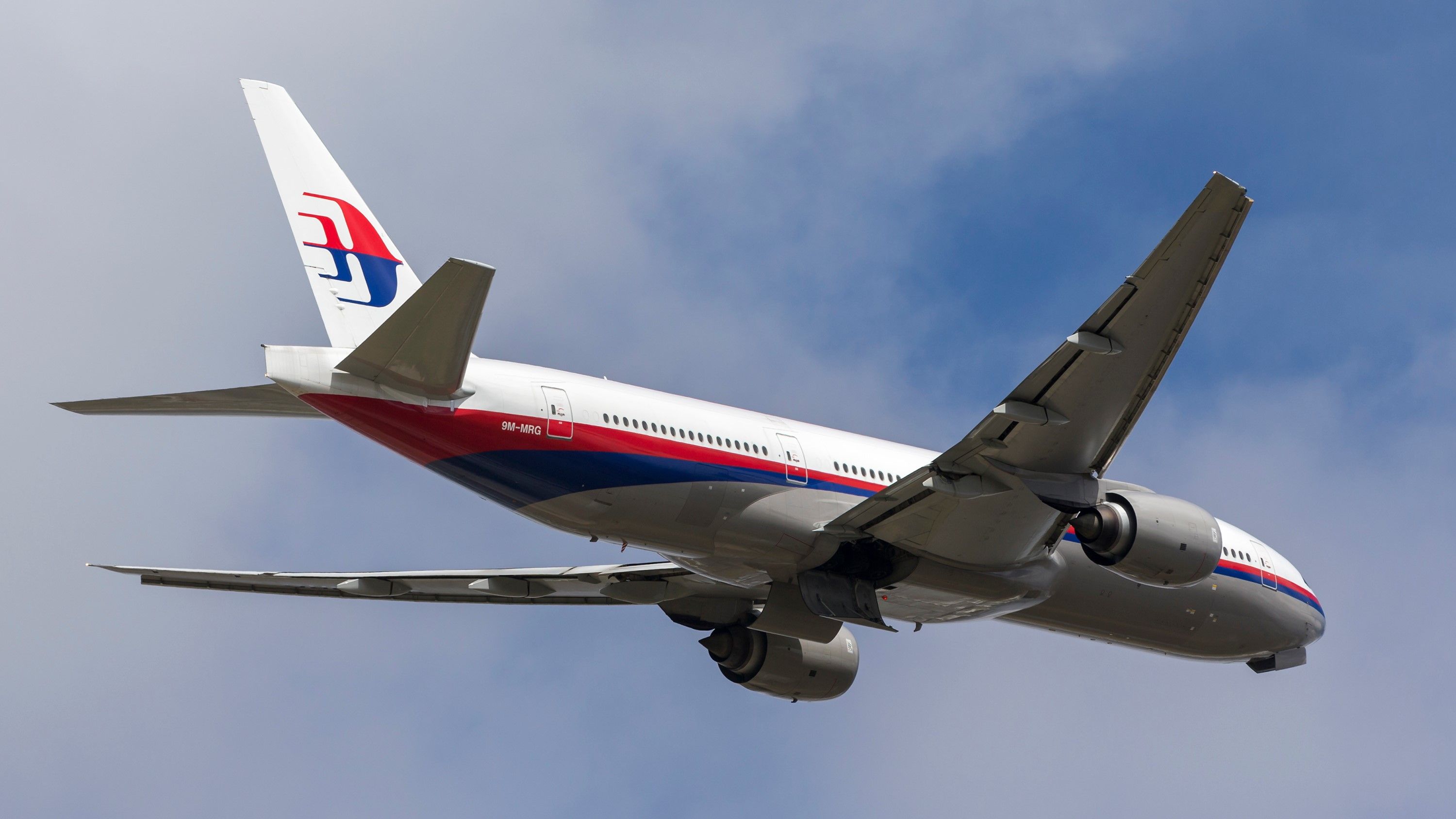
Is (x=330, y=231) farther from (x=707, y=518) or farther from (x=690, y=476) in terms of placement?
(x=707, y=518)

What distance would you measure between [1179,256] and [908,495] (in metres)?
4.89

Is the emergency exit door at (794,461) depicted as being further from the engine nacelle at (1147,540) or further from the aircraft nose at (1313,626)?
the aircraft nose at (1313,626)

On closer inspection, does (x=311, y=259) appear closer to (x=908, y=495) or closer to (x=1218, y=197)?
(x=908, y=495)

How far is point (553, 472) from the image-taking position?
19.2m

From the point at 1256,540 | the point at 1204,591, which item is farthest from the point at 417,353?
the point at 1256,540

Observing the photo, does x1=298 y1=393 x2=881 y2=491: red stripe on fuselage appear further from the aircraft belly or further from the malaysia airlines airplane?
the aircraft belly

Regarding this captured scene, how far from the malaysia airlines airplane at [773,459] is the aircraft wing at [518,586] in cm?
9

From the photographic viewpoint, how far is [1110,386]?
18453 mm

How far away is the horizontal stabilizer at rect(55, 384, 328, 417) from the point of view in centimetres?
1664

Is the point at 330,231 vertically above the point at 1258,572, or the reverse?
the point at 330,231

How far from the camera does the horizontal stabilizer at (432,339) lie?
53.5 feet

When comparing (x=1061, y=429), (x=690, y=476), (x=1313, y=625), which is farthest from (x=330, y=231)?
(x=1313, y=625)

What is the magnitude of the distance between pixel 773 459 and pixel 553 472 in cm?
330

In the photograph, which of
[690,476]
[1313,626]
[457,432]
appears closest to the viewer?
[457,432]
